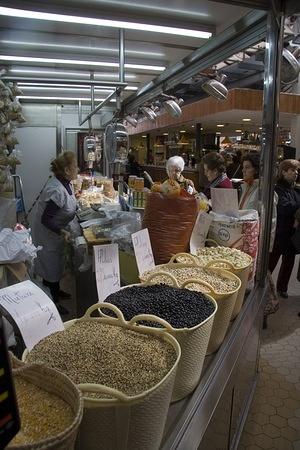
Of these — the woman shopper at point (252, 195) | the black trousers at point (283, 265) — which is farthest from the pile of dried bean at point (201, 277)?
the black trousers at point (283, 265)

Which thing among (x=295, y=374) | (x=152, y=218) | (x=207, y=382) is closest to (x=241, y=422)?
(x=295, y=374)

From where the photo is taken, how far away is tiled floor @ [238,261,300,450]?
86.2 inches

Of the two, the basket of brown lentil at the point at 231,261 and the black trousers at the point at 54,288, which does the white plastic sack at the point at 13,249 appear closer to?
the basket of brown lentil at the point at 231,261

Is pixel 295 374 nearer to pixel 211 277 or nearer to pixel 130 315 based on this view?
pixel 211 277

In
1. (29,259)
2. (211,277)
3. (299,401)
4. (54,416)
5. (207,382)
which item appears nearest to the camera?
(54,416)

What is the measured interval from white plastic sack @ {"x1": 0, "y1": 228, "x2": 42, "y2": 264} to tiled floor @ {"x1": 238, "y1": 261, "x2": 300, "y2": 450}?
160 centimetres

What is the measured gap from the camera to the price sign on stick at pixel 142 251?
5.35 feet

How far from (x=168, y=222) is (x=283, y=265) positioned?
2.83m

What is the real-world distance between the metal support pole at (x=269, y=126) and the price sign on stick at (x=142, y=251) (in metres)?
0.91

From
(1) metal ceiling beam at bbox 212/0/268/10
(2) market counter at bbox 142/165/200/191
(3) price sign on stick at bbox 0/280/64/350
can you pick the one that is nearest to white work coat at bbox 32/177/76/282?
(1) metal ceiling beam at bbox 212/0/268/10

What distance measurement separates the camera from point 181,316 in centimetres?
113

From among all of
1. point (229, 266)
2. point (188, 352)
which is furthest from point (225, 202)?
point (188, 352)

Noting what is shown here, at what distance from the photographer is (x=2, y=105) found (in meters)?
1.97

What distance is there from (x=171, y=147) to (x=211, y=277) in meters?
16.0
